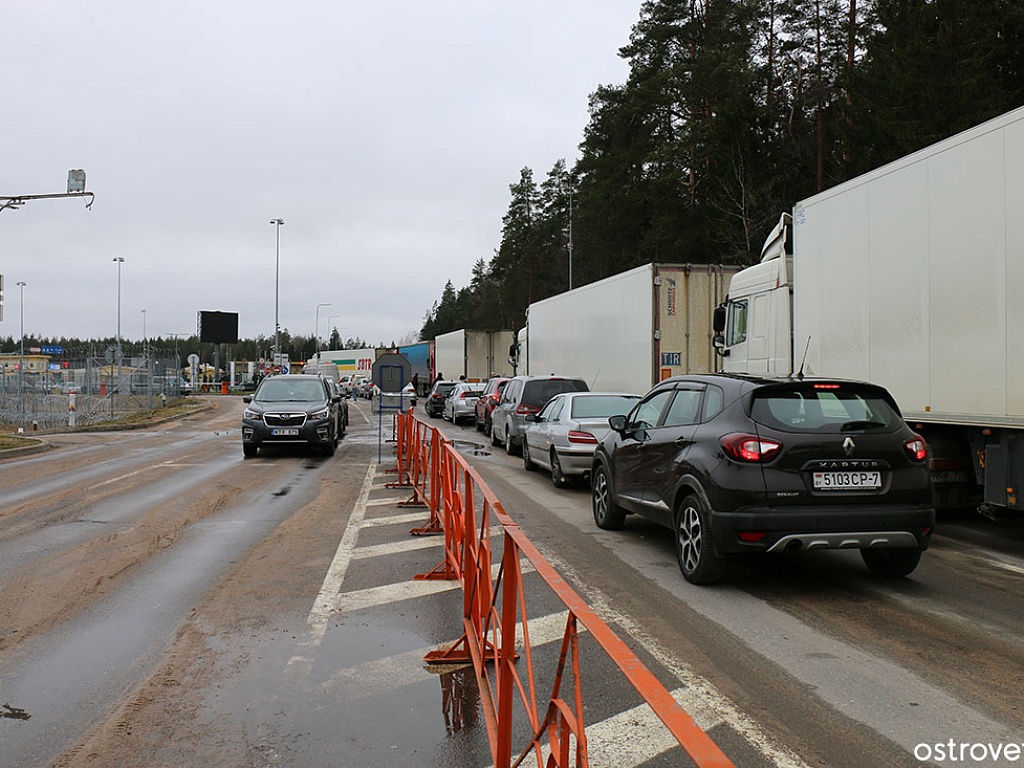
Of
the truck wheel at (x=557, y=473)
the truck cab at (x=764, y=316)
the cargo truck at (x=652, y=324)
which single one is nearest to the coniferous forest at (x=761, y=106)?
the cargo truck at (x=652, y=324)

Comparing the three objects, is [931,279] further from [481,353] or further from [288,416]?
[481,353]

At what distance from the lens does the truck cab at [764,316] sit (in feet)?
39.9

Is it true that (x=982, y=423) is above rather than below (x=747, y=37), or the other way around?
below

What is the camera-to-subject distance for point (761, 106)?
3288 centimetres

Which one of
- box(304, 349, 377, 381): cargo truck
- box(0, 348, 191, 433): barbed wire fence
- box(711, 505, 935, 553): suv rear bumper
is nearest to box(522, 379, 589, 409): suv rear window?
box(711, 505, 935, 553): suv rear bumper

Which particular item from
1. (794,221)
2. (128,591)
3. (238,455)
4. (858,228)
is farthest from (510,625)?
→ (238,455)

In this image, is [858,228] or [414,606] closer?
[414,606]

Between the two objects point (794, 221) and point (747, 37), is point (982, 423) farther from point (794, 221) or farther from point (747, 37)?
point (747, 37)

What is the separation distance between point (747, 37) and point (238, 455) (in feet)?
79.7

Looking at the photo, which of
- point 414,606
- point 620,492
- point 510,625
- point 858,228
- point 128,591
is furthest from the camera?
point 858,228

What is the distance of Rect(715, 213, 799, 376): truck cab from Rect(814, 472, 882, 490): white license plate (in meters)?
5.25

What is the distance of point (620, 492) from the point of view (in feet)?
29.1

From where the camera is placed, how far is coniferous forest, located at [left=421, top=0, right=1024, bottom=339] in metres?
22.9

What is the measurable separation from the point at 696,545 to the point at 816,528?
933mm
